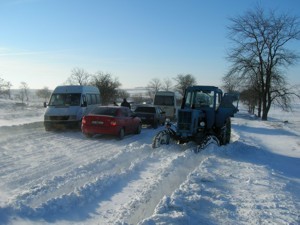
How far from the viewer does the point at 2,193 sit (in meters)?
6.83

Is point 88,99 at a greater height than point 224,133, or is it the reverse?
point 88,99

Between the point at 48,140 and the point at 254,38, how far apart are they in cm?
3212

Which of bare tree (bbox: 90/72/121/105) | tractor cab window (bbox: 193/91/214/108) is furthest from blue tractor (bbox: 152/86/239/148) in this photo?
bare tree (bbox: 90/72/121/105)

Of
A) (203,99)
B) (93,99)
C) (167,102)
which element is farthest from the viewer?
(167,102)

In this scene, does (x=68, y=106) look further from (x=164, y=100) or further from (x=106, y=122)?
(x=164, y=100)

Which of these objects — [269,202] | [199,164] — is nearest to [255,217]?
[269,202]

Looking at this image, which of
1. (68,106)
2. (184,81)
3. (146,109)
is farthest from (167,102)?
(184,81)

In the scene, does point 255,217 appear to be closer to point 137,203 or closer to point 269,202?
point 269,202

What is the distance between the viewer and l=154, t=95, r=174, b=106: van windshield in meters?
29.2

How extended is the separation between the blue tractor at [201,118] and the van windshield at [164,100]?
13.6 metres

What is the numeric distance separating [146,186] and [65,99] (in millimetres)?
13148

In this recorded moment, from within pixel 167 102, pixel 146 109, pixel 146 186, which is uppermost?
pixel 167 102

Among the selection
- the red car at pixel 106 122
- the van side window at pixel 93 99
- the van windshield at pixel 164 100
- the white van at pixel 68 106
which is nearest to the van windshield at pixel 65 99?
the white van at pixel 68 106

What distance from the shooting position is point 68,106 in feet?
62.6
